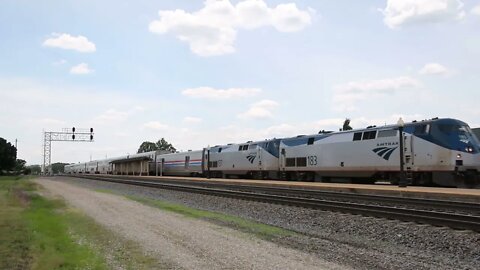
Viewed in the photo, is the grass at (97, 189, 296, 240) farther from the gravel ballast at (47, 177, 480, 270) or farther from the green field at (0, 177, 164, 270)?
the green field at (0, 177, 164, 270)

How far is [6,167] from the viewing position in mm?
117062

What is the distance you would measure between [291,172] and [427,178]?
47.8 ft

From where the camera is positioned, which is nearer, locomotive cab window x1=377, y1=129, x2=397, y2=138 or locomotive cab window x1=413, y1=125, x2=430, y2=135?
locomotive cab window x1=413, y1=125, x2=430, y2=135

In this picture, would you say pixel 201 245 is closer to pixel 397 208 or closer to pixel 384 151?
pixel 397 208

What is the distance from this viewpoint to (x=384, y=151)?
28.4 meters

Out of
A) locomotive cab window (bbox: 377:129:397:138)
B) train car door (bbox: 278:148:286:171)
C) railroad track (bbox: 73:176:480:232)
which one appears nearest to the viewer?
railroad track (bbox: 73:176:480:232)

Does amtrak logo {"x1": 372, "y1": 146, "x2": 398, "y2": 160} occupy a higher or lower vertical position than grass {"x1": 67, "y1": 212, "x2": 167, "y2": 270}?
higher

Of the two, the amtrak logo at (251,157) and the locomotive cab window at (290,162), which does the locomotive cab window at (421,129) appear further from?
the amtrak logo at (251,157)

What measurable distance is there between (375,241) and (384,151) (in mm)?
17615

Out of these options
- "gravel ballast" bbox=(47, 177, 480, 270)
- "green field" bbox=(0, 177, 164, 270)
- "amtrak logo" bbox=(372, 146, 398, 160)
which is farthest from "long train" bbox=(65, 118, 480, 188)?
"green field" bbox=(0, 177, 164, 270)

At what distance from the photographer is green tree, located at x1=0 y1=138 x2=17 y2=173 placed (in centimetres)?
11294

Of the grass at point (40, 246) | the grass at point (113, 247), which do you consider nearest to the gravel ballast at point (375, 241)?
the grass at point (113, 247)

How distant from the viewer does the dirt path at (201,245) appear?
8789mm

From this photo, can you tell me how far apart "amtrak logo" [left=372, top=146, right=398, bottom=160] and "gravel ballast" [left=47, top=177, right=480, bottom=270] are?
1242 centimetres
